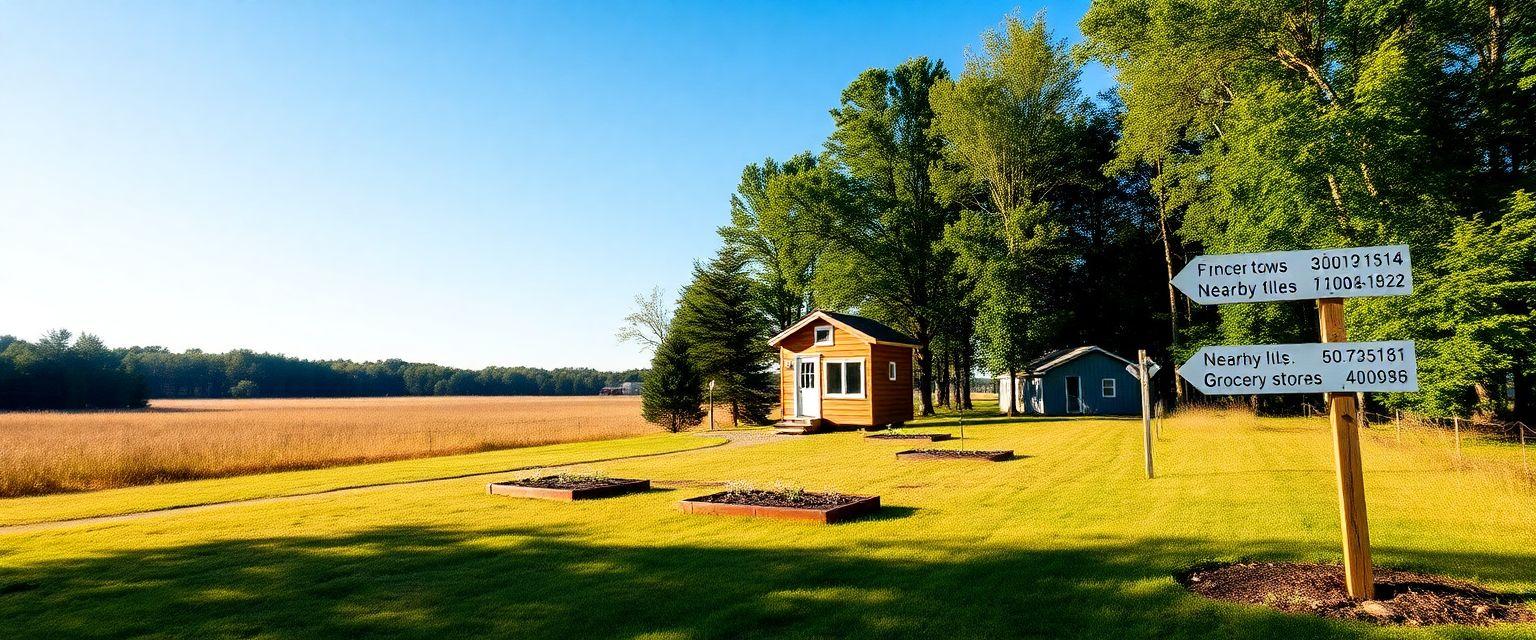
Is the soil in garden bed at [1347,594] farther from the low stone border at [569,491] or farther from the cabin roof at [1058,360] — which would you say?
the cabin roof at [1058,360]

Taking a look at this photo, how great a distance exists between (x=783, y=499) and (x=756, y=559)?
2460mm

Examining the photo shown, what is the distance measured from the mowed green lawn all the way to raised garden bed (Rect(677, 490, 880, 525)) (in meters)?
0.25

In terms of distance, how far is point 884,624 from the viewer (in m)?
4.99

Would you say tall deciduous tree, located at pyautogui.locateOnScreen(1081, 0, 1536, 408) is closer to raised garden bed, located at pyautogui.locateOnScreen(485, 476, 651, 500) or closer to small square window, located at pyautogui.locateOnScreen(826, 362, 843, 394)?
small square window, located at pyautogui.locateOnScreen(826, 362, 843, 394)

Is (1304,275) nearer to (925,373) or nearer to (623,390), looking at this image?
(925,373)

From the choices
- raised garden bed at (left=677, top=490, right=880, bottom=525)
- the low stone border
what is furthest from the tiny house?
raised garden bed at (left=677, top=490, right=880, bottom=525)

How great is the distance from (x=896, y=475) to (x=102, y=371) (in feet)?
275

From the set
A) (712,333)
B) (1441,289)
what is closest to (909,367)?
(712,333)

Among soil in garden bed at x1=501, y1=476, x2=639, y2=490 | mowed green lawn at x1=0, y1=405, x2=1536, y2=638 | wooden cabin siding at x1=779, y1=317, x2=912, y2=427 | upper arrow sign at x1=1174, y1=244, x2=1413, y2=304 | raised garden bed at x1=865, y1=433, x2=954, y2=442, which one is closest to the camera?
mowed green lawn at x1=0, y1=405, x2=1536, y2=638

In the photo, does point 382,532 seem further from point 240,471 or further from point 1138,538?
point 240,471

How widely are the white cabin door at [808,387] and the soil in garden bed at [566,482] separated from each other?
1611 cm

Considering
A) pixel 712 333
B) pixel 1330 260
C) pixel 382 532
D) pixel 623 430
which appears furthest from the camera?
A: pixel 712 333

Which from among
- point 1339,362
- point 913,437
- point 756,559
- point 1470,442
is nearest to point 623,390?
point 913,437

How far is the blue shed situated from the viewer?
37.8 meters
